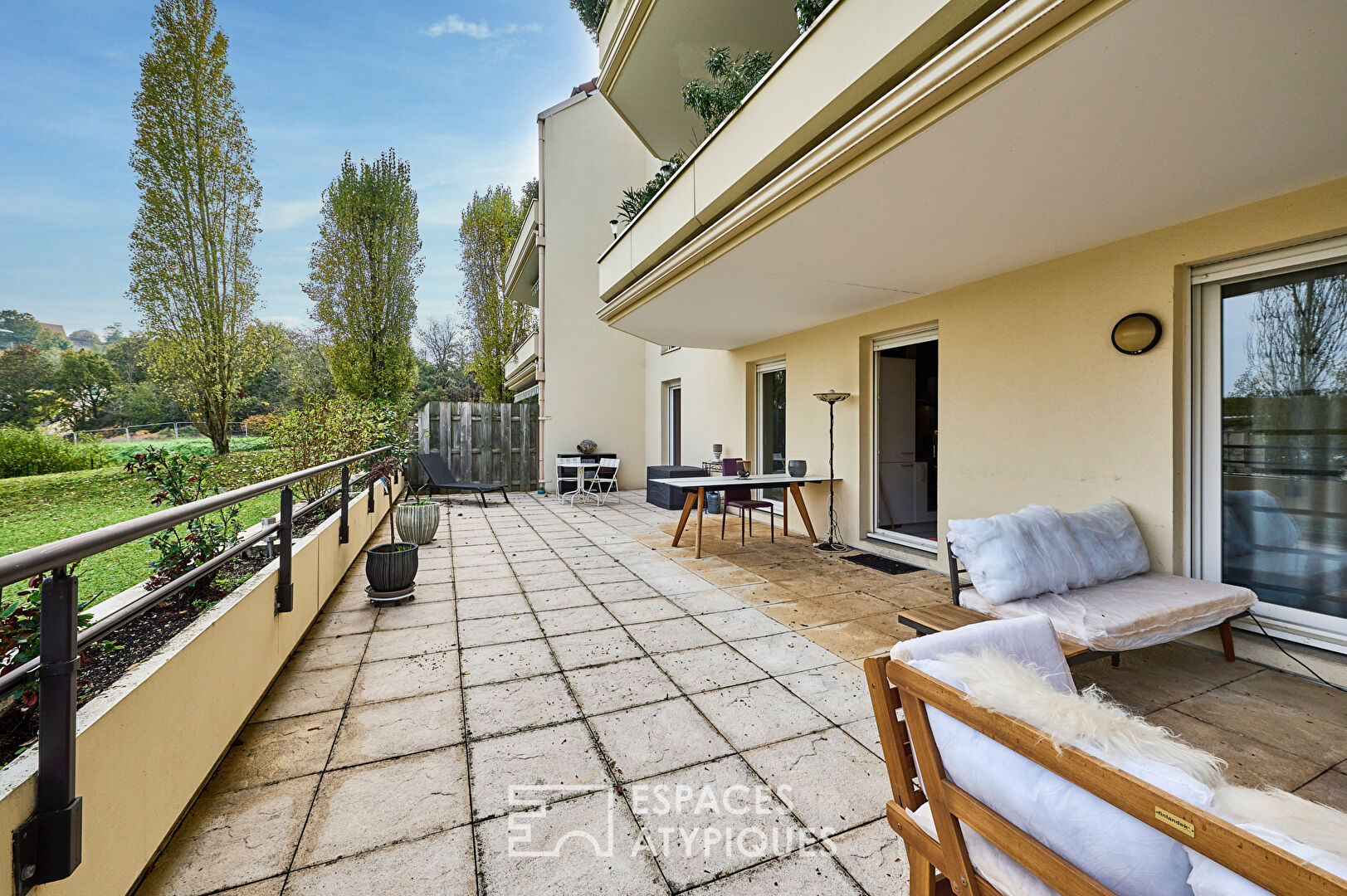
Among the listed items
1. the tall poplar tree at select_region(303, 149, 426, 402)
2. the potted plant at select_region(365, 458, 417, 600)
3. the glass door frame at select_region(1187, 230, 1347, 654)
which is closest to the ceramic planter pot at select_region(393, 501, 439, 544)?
the potted plant at select_region(365, 458, 417, 600)

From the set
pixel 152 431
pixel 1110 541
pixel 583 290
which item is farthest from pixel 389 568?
pixel 152 431

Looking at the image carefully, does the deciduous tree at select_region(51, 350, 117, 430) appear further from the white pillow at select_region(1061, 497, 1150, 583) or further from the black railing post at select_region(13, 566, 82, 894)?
the white pillow at select_region(1061, 497, 1150, 583)

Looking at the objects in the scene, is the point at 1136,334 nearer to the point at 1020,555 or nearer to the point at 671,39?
the point at 1020,555

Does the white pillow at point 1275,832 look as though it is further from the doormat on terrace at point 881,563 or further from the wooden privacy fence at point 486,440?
the wooden privacy fence at point 486,440

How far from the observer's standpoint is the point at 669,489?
8.27 m

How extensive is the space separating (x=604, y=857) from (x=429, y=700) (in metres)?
1.27

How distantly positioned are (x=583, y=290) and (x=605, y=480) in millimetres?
3732

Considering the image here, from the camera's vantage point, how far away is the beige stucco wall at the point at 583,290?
1009 cm

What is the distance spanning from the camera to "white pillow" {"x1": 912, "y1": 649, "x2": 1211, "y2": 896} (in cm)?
72

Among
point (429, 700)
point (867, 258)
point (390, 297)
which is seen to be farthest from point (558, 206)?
point (429, 700)

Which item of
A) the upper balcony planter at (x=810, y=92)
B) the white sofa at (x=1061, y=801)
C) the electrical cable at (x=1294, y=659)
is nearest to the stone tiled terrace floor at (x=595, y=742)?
the electrical cable at (x=1294, y=659)

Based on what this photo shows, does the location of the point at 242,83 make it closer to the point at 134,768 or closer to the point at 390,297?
the point at 390,297

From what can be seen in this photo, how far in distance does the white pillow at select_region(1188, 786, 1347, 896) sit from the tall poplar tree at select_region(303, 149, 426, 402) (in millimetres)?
13386

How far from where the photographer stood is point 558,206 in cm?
1015
